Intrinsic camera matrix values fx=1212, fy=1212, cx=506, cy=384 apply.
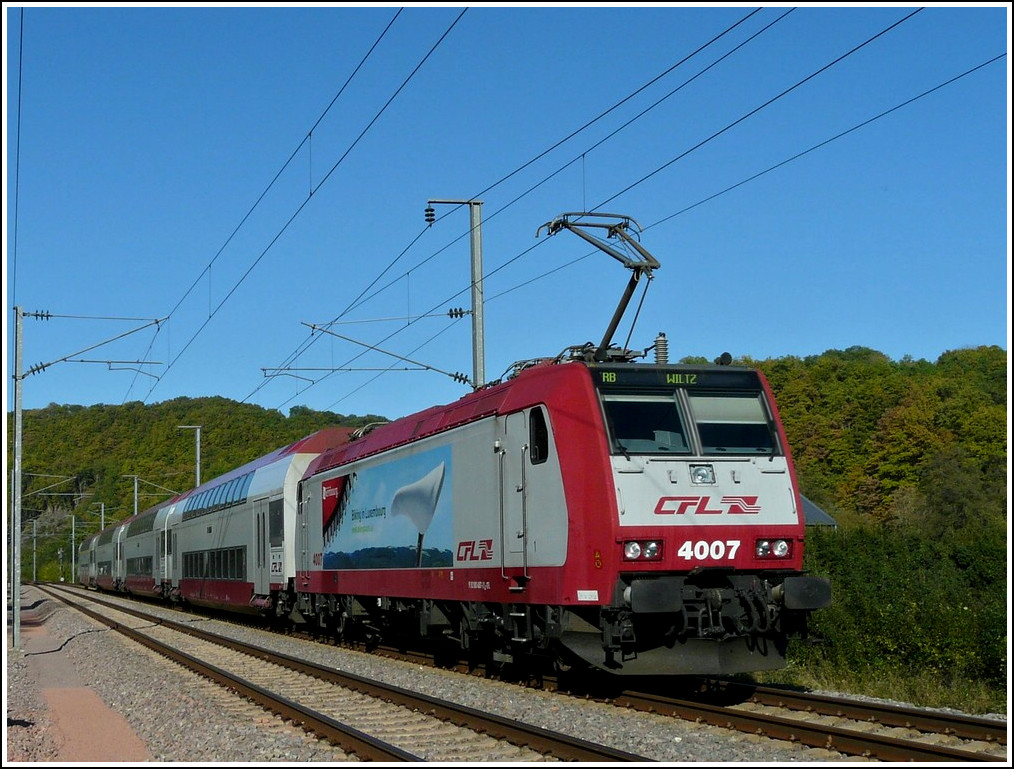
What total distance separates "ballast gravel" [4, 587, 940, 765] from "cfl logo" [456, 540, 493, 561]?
1.62 m

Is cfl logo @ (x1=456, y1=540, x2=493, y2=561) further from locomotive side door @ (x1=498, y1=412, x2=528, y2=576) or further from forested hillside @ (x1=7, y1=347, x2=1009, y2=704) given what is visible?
forested hillside @ (x1=7, y1=347, x2=1009, y2=704)

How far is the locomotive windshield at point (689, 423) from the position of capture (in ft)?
42.9

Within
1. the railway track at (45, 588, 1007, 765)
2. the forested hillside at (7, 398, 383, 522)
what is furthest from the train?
the forested hillside at (7, 398, 383, 522)

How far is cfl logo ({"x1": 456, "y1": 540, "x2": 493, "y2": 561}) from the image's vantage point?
1507 centimetres

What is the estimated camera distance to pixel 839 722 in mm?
11469

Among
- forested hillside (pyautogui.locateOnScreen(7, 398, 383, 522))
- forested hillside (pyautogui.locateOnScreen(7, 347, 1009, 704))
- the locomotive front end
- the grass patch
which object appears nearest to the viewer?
the locomotive front end

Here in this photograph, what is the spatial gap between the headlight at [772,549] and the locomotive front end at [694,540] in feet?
0.04

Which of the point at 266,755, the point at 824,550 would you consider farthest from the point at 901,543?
the point at 266,755

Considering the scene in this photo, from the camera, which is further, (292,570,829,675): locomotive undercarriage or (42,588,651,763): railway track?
(292,570,829,675): locomotive undercarriage

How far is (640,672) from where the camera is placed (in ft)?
40.8

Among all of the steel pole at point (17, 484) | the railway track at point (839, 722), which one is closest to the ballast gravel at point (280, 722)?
the railway track at point (839, 722)

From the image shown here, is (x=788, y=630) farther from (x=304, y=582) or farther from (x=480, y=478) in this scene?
(x=304, y=582)

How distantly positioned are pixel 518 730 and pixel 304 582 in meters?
14.7

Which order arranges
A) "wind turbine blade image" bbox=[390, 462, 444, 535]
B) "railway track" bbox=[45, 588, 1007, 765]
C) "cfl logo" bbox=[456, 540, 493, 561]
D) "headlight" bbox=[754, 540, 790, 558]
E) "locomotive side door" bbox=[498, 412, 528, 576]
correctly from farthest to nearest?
1. "wind turbine blade image" bbox=[390, 462, 444, 535]
2. "cfl logo" bbox=[456, 540, 493, 561]
3. "locomotive side door" bbox=[498, 412, 528, 576]
4. "headlight" bbox=[754, 540, 790, 558]
5. "railway track" bbox=[45, 588, 1007, 765]
